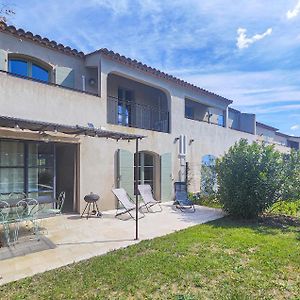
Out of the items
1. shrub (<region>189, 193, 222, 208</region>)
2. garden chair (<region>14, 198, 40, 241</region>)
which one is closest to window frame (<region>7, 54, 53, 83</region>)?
garden chair (<region>14, 198, 40, 241</region>)

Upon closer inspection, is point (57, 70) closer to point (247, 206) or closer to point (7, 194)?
point (7, 194)

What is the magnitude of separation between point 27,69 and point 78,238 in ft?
24.2

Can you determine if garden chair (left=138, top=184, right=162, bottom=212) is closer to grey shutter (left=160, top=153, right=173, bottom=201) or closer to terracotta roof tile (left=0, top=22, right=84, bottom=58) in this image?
grey shutter (left=160, top=153, right=173, bottom=201)

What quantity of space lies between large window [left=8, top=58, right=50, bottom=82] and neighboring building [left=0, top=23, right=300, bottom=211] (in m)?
0.04

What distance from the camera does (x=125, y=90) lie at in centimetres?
1544

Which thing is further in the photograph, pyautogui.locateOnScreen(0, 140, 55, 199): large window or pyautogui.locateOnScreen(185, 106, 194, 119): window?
pyautogui.locateOnScreen(185, 106, 194, 119): window

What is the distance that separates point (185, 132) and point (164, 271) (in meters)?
11.7

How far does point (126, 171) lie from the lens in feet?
41.6

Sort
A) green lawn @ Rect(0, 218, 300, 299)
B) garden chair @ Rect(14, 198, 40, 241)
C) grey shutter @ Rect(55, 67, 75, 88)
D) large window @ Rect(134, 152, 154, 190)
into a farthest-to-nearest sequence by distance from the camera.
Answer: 1. large window @ Rect(134, 152, 154, 190)
2. grey shutter @ Rect(55, 67, 75, 88)
3. garden chair @ Rect(14, 198, 40, 241)
4. green lawn @ Rect(0, 218, 300, 299)

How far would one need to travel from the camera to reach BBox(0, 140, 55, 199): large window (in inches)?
376

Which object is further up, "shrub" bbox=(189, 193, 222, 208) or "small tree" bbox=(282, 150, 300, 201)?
"small tree" bbox=(282, 150, 300, 201)

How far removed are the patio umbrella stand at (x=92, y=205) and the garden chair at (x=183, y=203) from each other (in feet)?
13.0

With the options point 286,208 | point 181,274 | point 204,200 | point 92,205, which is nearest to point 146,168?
point 204,200

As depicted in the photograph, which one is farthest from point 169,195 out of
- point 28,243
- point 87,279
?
point 87,279
